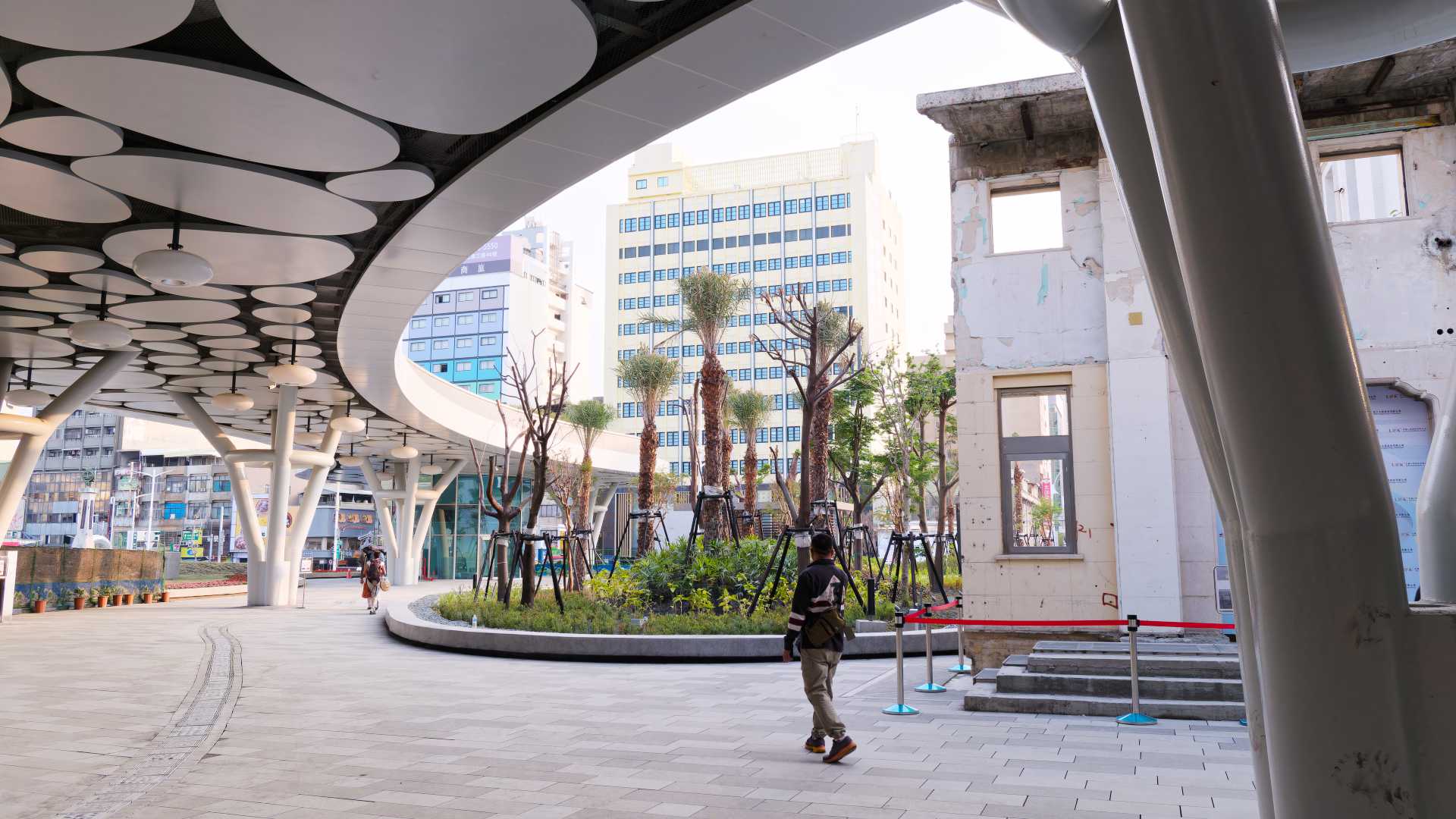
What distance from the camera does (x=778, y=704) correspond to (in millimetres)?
9867

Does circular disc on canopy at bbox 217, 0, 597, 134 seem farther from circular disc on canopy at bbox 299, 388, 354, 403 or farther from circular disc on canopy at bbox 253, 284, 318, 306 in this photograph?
circular disc on canopy at bbox 299, 388, 354, 403

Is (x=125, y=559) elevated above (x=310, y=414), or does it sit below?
below

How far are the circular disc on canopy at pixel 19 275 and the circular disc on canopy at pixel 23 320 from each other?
262 cm

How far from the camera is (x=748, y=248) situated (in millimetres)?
97875

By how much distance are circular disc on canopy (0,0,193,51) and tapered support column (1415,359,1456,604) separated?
793 centimetres

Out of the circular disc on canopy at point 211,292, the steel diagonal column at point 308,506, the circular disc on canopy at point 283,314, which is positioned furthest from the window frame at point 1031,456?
the steel diagonal column at point 308,506

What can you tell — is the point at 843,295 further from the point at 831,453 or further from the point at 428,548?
the point at 831,453

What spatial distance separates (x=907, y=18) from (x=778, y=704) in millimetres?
6428

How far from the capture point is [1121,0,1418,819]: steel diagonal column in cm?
250

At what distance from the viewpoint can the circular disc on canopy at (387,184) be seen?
1045 cm

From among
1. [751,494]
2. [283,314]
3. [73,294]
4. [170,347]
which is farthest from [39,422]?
[751,494]

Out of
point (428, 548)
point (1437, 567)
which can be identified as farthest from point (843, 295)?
point (1437, 567)

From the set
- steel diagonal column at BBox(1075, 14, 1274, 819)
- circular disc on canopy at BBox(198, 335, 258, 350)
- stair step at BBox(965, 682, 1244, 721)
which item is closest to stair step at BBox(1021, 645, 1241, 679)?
stair step at BBox(965, 682, 1244, 721)

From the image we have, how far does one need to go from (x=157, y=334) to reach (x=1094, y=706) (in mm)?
18525
